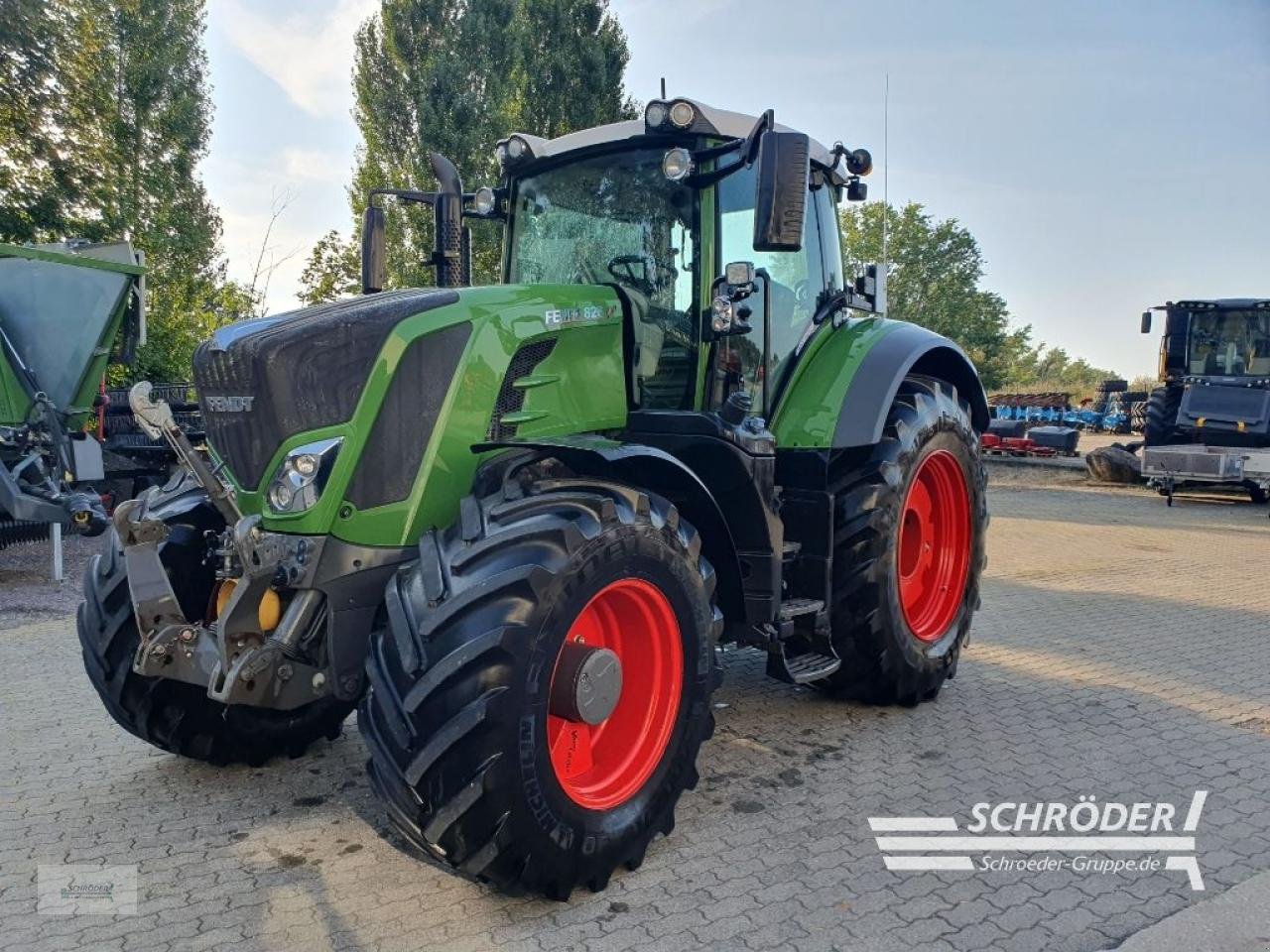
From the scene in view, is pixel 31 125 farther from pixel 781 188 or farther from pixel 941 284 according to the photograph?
pixel 941 284

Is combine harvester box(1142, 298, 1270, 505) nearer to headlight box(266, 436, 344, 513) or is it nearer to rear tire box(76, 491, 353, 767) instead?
rear tire box(76, 491, 353, 767)

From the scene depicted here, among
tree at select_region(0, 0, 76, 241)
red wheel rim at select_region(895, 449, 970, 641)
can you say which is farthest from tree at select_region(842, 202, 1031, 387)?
red wheel rim at select_region(895, 449, 970, 641)

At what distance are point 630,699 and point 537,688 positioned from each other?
0.65 m

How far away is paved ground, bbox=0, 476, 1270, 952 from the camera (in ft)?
8.61

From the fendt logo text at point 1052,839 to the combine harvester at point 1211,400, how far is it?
11.9 meters

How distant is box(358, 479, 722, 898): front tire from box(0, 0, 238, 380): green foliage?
39.3 ft

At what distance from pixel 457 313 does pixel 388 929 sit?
1.81m

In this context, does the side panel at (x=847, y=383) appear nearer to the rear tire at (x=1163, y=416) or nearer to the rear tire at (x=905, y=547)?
the rear tire at (x=905, y=547)

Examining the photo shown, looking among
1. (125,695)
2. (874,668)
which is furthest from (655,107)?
(125,695)

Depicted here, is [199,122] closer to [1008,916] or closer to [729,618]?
[729,618]

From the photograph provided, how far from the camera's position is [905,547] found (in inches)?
195

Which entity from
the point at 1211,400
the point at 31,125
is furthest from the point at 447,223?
the point at 31,125

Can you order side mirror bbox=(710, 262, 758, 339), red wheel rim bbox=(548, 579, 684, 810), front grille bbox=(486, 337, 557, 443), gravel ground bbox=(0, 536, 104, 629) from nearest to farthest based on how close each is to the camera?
red wheel rim bbox=(548, 579, 684, 810), front grille bbox=(486, 337, 557, 443), side mirror bbox=(710, 262, 758, 339), gravel ground bbox=(0, 536, 104, 629)

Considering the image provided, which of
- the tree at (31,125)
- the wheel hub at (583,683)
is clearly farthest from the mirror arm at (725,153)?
the tree at (31,125)
